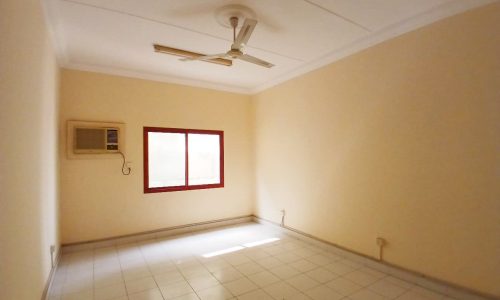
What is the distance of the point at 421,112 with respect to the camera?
2627mm

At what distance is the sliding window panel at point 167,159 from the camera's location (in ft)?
14.4

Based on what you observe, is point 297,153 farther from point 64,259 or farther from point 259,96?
point 64,259

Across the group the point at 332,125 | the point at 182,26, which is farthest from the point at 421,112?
the point at 182,26

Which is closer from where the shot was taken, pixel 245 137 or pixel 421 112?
pixel 421 112

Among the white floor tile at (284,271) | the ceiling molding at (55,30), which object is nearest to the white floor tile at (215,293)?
the white floor tile at (284,271)

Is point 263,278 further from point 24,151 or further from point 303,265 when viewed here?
point 24,151

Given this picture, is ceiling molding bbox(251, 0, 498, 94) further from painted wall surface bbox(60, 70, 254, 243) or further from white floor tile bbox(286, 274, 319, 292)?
white floor tile bbox(286, 274, 319, 292)

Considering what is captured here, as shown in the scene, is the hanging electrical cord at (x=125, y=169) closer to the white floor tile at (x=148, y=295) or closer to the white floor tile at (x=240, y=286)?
the white floor tile at (x=148, y=295)

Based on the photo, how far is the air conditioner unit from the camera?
12.1 ft

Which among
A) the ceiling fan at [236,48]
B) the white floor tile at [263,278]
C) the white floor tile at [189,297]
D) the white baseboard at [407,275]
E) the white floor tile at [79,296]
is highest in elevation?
the ceiling fan at [236,48]

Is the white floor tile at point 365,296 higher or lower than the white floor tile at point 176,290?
higher

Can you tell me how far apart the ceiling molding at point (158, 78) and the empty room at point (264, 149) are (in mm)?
27

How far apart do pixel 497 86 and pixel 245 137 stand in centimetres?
388

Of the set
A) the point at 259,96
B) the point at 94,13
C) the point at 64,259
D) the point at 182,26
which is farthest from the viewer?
the point at 259,96
